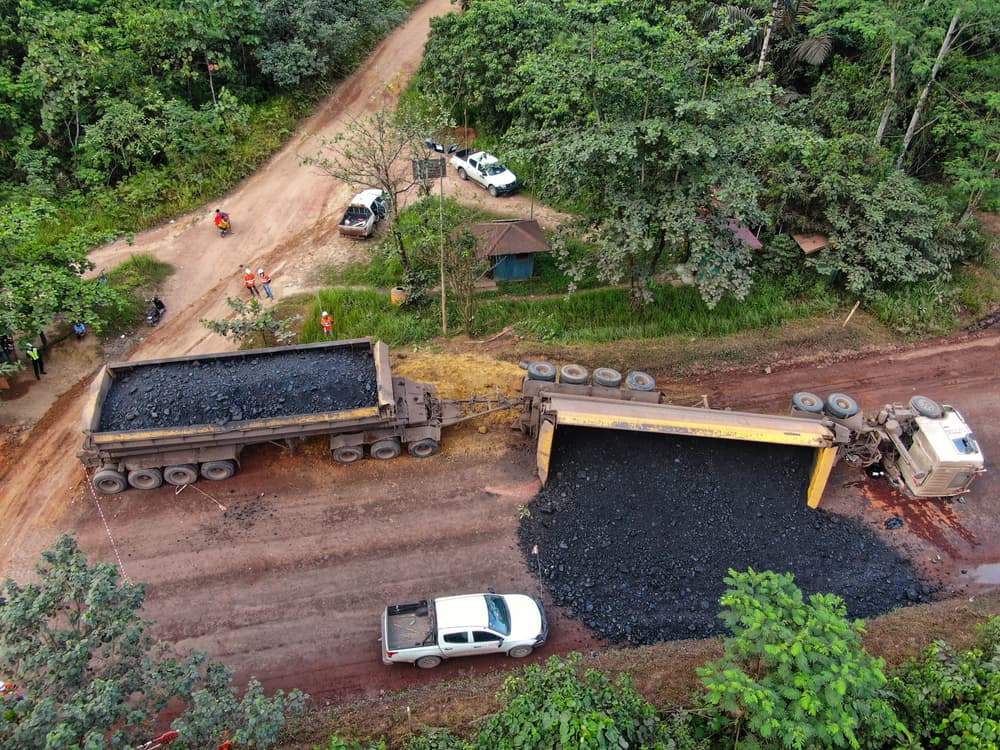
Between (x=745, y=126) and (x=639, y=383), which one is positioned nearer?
(x=639, y=383)

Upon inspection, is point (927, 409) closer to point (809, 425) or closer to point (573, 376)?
point (809, 425)

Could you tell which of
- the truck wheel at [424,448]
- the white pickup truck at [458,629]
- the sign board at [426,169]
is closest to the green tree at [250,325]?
the truck wheel at [424,448]

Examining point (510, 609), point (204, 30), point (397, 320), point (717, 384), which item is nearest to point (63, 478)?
point (397, 320)

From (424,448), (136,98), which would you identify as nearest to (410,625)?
(424,448)

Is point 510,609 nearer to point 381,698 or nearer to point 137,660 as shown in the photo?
point 381,698

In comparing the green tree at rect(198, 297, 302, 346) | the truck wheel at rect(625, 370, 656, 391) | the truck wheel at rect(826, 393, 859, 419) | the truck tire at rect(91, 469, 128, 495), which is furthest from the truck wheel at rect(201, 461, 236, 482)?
the truck wheel at rect(826, 393, 859, 419)

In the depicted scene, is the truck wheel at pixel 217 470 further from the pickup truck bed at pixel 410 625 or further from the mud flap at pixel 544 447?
the mud flap at pixel 544 447

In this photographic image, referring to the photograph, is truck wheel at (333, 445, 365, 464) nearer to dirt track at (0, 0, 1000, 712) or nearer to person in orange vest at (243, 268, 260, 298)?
dirt track at (0, 0, 1000, 712)
